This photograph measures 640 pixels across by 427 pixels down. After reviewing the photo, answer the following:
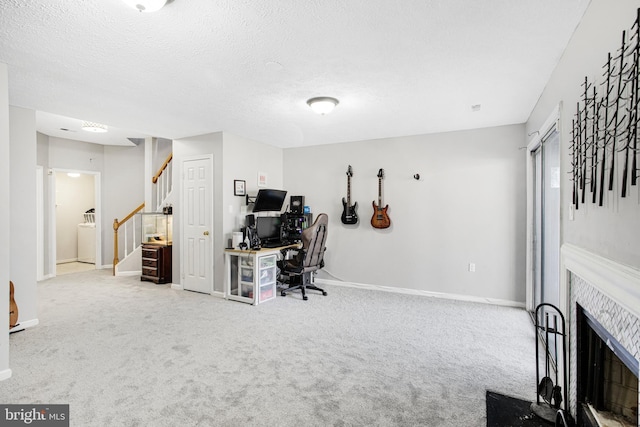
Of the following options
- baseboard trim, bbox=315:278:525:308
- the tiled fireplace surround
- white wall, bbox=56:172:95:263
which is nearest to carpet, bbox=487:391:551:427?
the tiled fireplace surround

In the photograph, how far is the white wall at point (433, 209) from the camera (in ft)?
13.7

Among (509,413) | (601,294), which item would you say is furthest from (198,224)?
(601,294)

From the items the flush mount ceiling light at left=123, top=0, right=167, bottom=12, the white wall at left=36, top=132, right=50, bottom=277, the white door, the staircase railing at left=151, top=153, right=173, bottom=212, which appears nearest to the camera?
the flush mount ceiling light at left=123, top=0, right=167, bottom=12

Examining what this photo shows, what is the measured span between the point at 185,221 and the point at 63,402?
10.3 feet

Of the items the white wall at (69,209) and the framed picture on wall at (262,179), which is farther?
the white wall at (69,209)

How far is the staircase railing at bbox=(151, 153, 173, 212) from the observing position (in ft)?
20.2

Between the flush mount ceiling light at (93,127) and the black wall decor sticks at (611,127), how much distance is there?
606 cm

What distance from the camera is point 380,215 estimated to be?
16.0 feet

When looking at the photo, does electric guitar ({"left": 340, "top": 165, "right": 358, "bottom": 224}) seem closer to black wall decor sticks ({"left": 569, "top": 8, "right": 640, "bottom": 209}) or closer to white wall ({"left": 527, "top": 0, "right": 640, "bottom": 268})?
white wall ({"left": 527, "top": 0, "right": 640, "bottom": 268})

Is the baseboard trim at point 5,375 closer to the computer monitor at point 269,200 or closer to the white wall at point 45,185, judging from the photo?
the computer monitor at point 269,200

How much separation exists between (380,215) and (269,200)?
69.9 inches

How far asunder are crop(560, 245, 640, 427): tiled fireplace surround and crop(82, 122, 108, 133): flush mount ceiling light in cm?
619

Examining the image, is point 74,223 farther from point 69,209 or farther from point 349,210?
point 349,210

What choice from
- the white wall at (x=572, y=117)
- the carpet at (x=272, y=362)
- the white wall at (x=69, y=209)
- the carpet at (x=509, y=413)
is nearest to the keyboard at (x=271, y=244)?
the carpet at (x=272, y=362)
